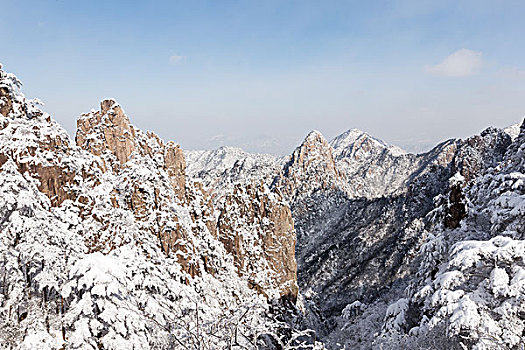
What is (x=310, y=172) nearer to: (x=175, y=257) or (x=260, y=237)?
(x=260, y=237)

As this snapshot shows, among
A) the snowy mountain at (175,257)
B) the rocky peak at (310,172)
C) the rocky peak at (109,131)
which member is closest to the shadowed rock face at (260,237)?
the snowy mountain at (175,257)

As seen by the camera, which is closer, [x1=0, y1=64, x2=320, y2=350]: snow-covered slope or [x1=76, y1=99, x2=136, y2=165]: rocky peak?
[x1=0, y1=64, x2=320, y2=350]: snow-covered slope

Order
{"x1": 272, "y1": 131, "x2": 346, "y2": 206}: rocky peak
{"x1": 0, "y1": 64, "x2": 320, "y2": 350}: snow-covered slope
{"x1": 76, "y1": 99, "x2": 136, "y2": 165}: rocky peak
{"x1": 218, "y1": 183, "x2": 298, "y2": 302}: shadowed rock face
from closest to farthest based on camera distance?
{"x1": 0, "y1": 64, "x2": 320, "y2": 350}: snow-covered slope
{"x1": 76, "y1": 99, "x2": 136, "y2": 165}: rocky peak
{"x1": 218, "y1": 183, "x2": 298, "y2": 302}: shadowed rock face
{"x1": 272, "y1": 131, "x2": 346, "y2": 206}: rocky peak

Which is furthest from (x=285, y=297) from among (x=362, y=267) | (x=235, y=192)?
(x=362, y=267)

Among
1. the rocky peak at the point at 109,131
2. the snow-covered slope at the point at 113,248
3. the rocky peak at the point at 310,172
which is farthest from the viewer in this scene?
the rocky peak at the point at 310,172

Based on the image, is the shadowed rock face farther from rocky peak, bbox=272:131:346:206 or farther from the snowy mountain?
rocky peak, bbox=272:131:346:206

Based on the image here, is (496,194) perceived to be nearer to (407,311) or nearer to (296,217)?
(407,311)

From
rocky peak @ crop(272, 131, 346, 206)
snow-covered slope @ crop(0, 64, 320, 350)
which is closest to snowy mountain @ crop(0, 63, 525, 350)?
snow-covered slope @ crop(0, 64, 320, 350)

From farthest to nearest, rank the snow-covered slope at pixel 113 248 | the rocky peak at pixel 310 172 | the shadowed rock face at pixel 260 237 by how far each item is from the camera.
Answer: the rocky peak at pixel 310 172 → the shadowed rock face at pixel 260 237 → the snow-covered slope at pixel 113 248

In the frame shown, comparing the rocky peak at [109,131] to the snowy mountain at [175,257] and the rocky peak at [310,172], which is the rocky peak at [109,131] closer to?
the snowy mountain at [175,257]
